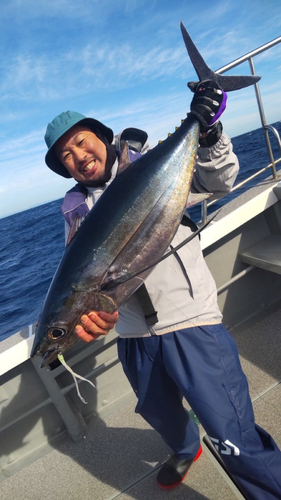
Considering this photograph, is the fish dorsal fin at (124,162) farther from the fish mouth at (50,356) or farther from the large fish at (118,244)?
the fish mouth at (50,356)

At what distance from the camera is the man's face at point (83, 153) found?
6.51 ft

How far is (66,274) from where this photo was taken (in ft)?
5.56

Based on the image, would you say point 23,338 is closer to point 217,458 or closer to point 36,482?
point 36,482

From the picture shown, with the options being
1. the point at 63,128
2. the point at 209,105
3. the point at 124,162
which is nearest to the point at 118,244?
the point at 124,162

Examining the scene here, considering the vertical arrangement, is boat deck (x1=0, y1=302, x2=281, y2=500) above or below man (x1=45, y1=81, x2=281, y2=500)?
below

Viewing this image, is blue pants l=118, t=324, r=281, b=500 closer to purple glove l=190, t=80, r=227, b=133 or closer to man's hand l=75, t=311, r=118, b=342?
man's hand l=75, t=311, r=118, b=342

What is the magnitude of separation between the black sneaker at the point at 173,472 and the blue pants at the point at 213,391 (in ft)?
1.78

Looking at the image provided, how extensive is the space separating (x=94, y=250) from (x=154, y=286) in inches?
16.0

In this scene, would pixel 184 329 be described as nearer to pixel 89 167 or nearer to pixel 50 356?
pixel 50 356

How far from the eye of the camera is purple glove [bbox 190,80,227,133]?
1.85m

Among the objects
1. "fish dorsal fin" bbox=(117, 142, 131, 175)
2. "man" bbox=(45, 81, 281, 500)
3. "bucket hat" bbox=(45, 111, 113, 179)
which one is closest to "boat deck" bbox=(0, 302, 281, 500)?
"man" bbox=(45, 81, 281, 500)

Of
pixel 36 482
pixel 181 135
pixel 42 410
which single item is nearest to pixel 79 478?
pixel 36 482

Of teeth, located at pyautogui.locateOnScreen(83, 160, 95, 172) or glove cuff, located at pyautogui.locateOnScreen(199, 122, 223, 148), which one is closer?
glove cuff, located at pyautogui.locateOnScreen(199, 122, 223, 148)

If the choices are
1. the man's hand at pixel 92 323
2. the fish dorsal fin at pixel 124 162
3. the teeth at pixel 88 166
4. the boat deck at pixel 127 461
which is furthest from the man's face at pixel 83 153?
the boat deck at pixel 127 461
